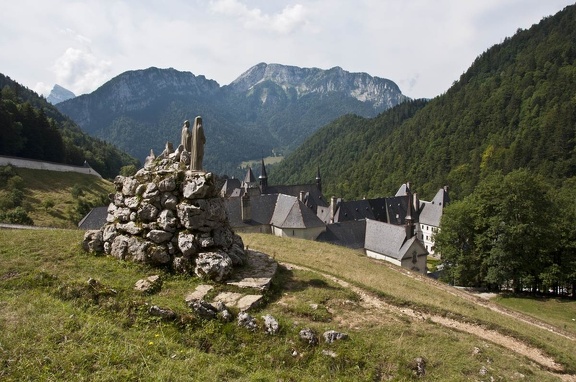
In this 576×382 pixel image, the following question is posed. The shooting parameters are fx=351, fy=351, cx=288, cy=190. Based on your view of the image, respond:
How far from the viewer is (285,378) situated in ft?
30.1

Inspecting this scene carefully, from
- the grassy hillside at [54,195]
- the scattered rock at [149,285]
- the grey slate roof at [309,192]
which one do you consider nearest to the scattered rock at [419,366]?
the scattered rock at [149,285]

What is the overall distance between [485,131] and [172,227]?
135 metres

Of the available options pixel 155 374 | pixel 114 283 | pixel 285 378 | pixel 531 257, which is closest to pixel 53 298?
pixel 114 283

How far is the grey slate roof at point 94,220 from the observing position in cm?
3697

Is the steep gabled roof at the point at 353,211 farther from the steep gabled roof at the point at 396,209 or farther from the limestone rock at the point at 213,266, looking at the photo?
the limestone rock at the point at 213,266

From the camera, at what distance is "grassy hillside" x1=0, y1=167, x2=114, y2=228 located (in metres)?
43.2

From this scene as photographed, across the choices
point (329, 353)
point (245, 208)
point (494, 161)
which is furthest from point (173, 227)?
point (494, 161)

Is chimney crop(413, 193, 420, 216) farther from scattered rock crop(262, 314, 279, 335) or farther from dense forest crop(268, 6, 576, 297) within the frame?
scattered rock crop(262, 314, 279, 335)

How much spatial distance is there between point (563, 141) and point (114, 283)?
373 ft

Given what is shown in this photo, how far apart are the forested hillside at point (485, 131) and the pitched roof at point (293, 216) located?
60.8 metres

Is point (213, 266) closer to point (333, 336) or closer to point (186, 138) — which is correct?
point (333, 336)

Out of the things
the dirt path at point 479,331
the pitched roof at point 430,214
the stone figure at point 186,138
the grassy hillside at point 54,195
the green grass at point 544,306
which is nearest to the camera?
the dirt path at point 479,331

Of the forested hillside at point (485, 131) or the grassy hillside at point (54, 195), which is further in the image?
the forested hillside at point (485, 131)

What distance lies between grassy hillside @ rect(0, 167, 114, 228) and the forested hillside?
8525 cm
